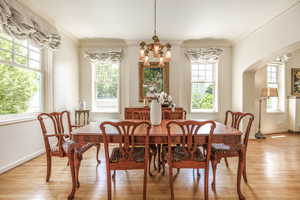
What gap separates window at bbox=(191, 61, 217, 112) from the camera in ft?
15.8

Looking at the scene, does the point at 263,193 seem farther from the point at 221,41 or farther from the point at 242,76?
the point at 221,41

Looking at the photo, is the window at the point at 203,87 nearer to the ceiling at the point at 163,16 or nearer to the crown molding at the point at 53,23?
the ceiling at the point at 163,16

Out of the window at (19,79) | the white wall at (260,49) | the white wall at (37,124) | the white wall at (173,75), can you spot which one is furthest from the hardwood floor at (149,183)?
the white wall at (173,75)

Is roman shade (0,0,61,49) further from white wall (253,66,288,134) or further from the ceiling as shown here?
white wall (253,66,288,134)

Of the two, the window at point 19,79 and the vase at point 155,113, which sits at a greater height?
the window at point 19,79

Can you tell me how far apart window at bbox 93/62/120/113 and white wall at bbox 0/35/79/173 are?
51 cm

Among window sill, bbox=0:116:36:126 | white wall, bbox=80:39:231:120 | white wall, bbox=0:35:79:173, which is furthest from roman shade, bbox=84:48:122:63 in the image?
window sill, bbox=0:116:36:126

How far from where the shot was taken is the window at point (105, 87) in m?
4.79

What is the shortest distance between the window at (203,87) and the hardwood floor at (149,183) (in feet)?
6.77

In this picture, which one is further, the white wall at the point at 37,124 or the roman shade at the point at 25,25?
the white wall at the point at 37,124

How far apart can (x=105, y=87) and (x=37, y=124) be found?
2.04 metres

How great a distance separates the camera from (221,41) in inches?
181

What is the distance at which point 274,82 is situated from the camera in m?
5.27

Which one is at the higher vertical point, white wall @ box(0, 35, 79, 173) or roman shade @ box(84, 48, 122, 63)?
roman shade @ box(84, 48, 122, 63)
